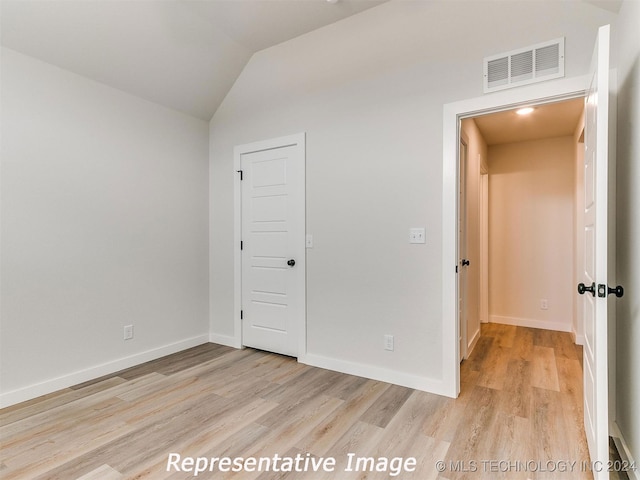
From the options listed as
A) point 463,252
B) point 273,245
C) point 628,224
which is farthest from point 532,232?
point 273,245

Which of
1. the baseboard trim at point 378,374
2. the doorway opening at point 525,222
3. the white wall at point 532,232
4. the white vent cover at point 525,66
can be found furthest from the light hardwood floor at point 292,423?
the white vent cover at point 525,66

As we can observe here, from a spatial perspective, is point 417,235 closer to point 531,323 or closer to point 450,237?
point 450,237

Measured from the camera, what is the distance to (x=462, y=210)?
3.36 meters

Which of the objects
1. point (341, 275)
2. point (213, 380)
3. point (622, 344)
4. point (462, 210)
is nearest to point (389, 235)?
point (341, 275)

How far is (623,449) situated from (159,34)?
4.13m

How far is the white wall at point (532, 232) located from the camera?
4477mm

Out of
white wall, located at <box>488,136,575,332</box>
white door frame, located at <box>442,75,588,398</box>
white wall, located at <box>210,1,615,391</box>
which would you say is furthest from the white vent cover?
white wall, located at <box>488,136,575,332</box>

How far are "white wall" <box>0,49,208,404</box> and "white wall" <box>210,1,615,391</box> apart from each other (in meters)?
1.19

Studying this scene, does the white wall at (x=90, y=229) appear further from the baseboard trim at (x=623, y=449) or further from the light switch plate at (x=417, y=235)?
the baseboard trim at (x=623, y=449)

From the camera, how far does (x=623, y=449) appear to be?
5.91 ft

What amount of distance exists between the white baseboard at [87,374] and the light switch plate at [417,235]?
8.57 ft

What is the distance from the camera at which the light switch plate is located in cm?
263

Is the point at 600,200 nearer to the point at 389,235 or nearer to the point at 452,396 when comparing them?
the point at 389,235

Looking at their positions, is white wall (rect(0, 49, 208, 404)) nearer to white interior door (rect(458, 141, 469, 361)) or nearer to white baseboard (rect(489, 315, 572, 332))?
white interior door (rect(458, 141, 469, 361))
